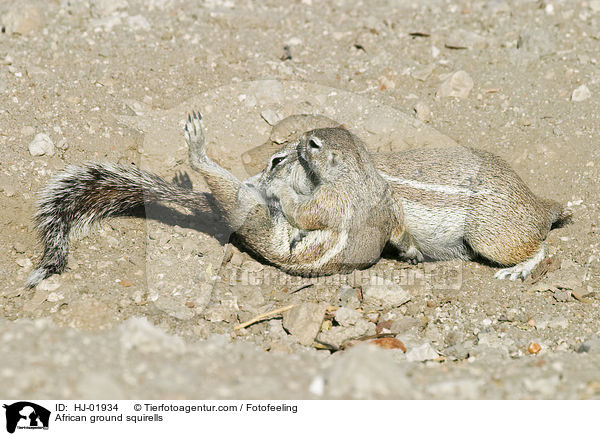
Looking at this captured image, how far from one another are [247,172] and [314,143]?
63.2 inches

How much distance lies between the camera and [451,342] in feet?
14.5

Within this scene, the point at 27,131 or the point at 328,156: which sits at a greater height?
the point at 328,156

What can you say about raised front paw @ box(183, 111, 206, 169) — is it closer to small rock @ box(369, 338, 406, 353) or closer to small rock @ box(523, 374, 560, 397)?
small rock @ box(369, 338, 406, 353)

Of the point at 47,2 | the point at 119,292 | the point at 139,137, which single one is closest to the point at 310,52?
the point at 139,137

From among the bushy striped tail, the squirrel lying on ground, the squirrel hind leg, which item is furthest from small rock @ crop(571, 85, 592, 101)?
the bushy striped tail

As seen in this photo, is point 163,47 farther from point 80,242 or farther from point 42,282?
point 42,282

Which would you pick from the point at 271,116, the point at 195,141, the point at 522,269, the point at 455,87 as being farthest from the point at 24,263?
the point at 455,87

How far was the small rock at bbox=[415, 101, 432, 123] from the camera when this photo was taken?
259 inches

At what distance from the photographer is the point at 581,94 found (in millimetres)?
6766

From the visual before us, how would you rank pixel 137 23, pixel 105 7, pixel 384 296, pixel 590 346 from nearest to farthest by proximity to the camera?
pixel 590 346 < pixel 384 296 < pixel 137 23 < pixel 105 7

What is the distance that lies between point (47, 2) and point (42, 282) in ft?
15.7

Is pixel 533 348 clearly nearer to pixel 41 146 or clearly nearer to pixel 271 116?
pixel 271 116

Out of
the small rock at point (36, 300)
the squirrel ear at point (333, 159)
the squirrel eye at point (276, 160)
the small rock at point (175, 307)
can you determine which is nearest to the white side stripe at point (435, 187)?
the squirrel ear at point (333, 159)

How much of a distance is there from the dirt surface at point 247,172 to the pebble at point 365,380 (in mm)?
11
